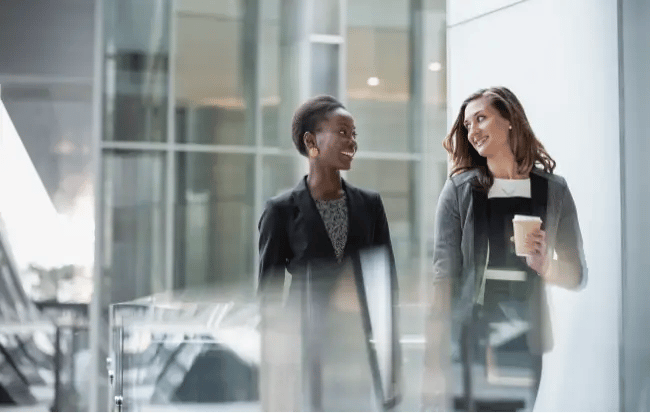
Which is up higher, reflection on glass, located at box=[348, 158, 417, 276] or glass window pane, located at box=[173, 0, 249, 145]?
glass window pane, located at box=[173, 0, 249, 145]

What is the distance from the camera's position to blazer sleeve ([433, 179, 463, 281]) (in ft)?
14.4

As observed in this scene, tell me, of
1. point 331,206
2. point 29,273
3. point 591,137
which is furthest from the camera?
point 591,137

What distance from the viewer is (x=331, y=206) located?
425cm

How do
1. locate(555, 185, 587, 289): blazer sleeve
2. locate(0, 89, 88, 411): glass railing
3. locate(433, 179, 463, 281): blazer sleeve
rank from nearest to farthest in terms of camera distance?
locate(0, 89, 88, 411): glass railing, locate(433, 179, 463, 281): blazer sleeve, locate(555, 185, 587, 289): blazer sleeve

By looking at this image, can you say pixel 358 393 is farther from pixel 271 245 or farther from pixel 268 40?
pixel 268 40

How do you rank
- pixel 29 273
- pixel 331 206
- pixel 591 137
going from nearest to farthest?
1. pixel 29 273
2. pixel 331 206
3. pixel 591 137

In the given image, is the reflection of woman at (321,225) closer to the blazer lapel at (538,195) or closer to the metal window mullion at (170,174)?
the metal window mullion at (170,174)

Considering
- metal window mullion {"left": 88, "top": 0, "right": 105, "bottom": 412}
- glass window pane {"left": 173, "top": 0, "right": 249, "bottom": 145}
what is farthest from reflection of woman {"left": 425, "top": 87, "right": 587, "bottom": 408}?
metal window mullion {"left": 88, "top": 0, "right": 105, "bottom": 412}

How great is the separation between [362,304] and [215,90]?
3.75 ft

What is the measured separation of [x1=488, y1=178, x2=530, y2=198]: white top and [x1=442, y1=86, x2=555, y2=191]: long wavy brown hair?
31mm

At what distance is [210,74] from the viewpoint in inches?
165

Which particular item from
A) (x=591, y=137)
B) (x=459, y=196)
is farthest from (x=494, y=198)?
(x=591, y=137)

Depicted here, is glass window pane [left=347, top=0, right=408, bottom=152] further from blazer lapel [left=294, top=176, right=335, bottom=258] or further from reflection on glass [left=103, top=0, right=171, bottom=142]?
reflection on glass [left=103, top=0, right=171, bottom=142]

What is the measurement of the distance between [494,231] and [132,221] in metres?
1.62
